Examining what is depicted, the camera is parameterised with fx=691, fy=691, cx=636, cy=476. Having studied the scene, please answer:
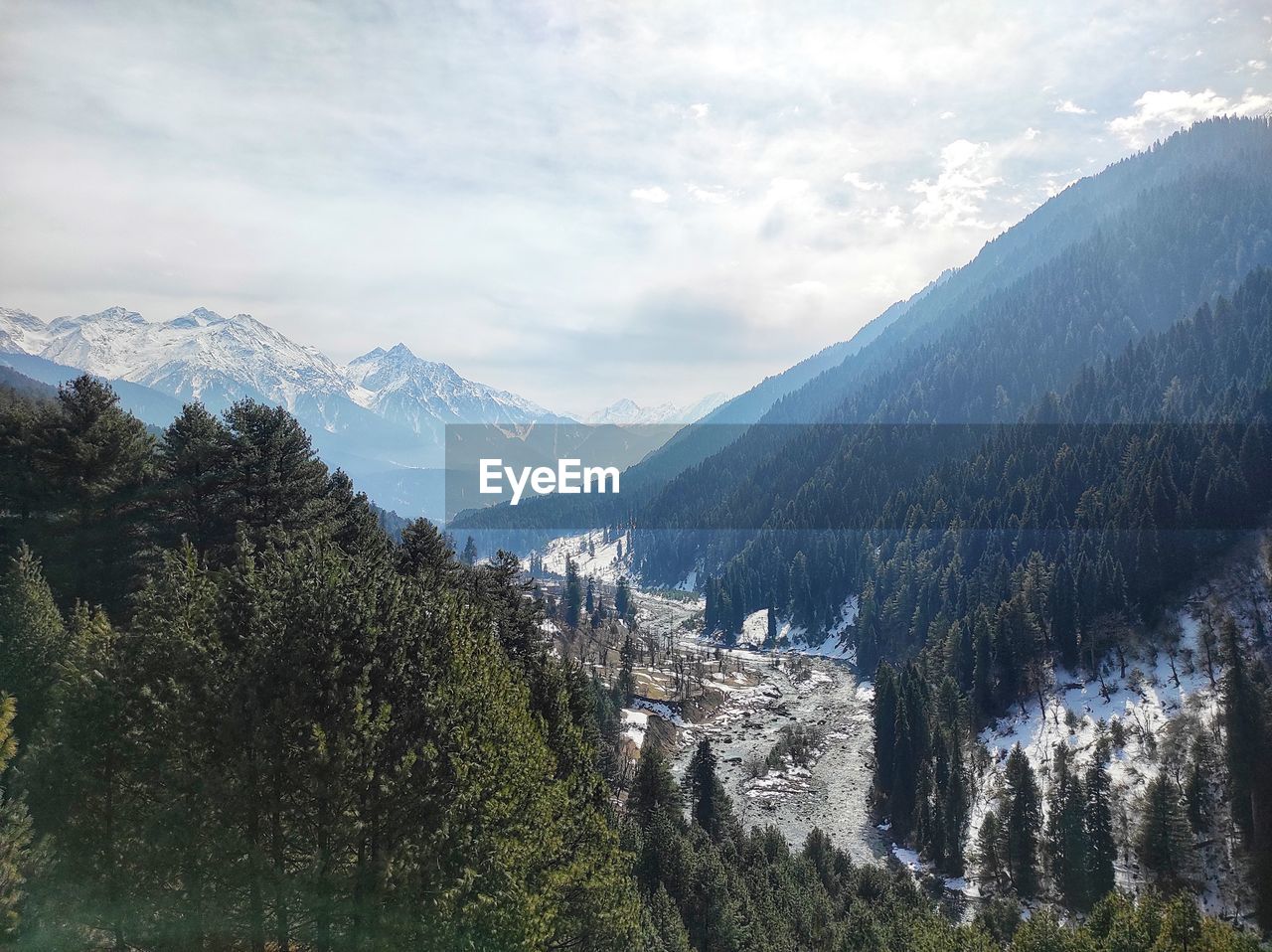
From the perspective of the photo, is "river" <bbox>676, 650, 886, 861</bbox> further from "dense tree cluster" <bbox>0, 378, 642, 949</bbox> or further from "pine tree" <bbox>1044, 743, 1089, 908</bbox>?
"dense tree cluster" <bbox>0, 378, 642, 949</bbox>

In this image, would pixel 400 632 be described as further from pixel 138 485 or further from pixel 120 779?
pixel 138 485

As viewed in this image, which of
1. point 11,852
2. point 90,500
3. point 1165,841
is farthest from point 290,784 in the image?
point 1165,841

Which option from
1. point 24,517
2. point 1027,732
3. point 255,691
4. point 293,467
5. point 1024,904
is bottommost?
point 1024,904

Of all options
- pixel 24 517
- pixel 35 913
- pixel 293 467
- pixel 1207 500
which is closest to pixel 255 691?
pixel 35 913

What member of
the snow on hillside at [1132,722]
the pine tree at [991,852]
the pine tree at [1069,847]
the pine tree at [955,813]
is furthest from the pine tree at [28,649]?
the pine tree at [955,813]

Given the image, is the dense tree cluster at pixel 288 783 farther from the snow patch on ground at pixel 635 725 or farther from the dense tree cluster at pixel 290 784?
the snow patch on ground at pixel 635 725

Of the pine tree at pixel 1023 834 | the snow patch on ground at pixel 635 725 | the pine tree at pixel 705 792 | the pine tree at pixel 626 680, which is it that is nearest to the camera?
the pine tree at pixel 705 792

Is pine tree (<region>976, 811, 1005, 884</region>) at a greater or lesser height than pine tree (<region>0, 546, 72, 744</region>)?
lesser

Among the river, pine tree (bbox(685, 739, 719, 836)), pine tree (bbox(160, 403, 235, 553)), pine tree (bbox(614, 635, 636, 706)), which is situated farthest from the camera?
pine tree (bbox(614, 635, 636, 706))

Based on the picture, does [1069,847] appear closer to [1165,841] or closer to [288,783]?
[1165,841]

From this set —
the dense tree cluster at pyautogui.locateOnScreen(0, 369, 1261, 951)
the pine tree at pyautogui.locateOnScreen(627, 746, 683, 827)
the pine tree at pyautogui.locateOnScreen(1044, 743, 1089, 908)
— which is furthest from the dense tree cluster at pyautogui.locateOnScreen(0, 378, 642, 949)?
the pine tree at pyautogui.locateOnScreen(1044, 743, 1089, 908)

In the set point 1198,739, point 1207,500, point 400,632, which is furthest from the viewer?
point 1207,500
